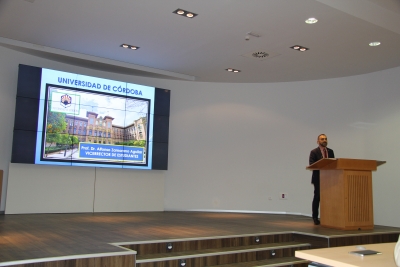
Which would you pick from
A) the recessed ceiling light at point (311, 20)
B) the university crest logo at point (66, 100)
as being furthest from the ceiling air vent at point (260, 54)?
the university crest logo at point (66, 100)

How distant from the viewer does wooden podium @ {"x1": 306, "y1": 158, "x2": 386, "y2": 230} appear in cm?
518

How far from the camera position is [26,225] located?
497 centimetres

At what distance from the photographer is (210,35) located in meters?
5.81

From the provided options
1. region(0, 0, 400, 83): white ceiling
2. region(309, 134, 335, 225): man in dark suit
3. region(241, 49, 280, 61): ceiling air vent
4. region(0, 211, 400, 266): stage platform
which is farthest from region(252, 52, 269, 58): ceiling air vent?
region(0, 211, 400, 266): stage platform

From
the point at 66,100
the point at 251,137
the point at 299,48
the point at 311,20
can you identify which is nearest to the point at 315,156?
the point at 299,48

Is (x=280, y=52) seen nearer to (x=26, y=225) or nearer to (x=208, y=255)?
(x=208, y=255)

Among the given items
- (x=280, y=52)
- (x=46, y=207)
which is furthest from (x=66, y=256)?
(x=280, y=52)

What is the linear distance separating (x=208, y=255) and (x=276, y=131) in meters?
5.02

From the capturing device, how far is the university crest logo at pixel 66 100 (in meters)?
6.93

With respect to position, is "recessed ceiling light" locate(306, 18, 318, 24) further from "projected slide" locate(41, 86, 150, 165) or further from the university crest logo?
the university crest logo

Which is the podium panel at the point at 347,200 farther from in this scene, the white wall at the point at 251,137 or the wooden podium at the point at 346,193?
the white wall at the point at 251,137

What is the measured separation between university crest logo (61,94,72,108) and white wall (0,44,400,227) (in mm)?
802

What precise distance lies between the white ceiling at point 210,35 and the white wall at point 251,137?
61cm

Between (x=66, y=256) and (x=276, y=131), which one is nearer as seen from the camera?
(x=66, y=256)
